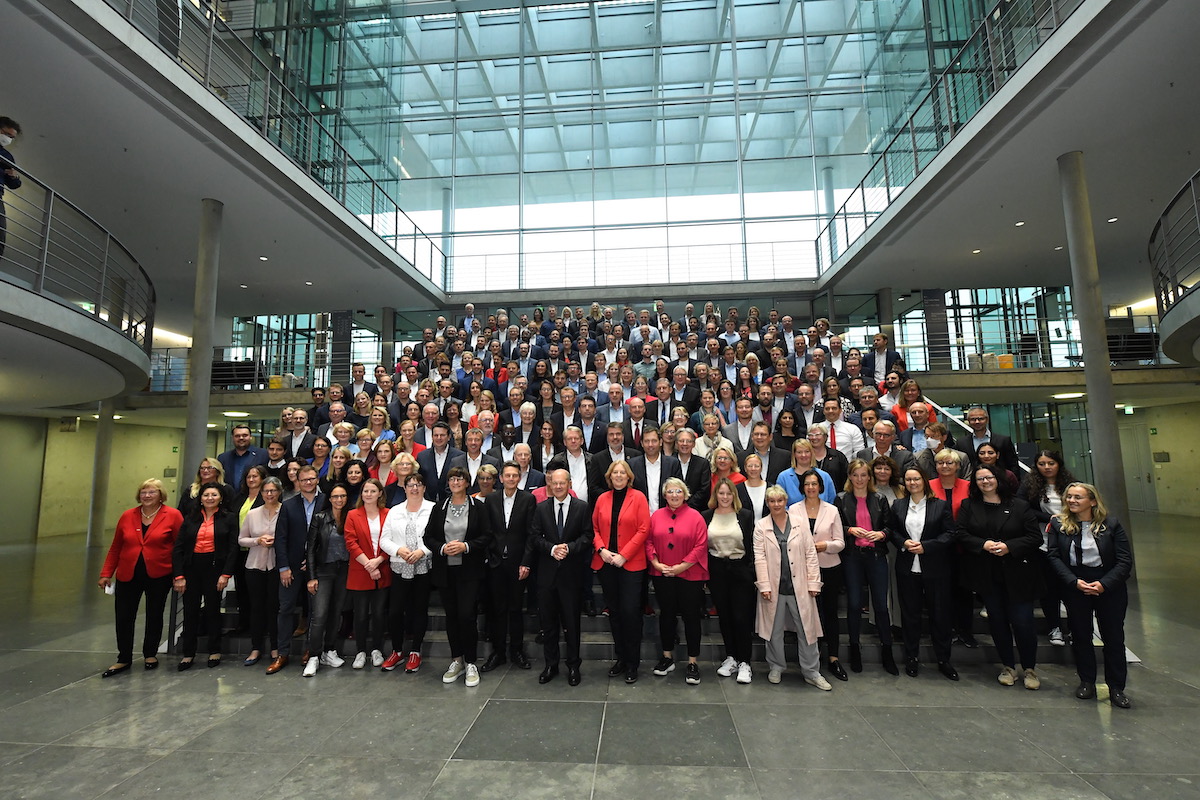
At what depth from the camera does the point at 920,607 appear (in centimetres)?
498

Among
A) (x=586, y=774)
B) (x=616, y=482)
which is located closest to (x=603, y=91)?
(x=616, y=482)

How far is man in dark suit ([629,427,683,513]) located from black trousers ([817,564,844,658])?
4.77ft

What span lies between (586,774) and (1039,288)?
62.5 feet

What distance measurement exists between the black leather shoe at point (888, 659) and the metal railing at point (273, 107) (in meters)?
9.82

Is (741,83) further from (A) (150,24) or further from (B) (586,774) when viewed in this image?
(B) (586,774)

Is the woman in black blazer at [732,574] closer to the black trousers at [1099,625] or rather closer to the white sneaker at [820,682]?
the white sneaker at [820,682]

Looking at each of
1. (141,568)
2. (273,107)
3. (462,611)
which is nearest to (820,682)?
(462,611)

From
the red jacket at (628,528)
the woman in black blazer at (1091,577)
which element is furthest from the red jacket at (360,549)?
the woman in black blazer at (1091,577)

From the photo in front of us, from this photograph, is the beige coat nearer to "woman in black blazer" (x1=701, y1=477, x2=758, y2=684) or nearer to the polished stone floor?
"woman in black blazer" (x1=701, y1=477, x2=758, y2=684)

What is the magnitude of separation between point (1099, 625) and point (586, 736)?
3.76 metres

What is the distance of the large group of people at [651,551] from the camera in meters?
4.77

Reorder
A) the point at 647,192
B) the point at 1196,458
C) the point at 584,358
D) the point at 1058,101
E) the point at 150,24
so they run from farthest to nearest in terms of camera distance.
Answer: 1. the point at 647,192
2. the point at 1196,458
3. the point at 584,358
4. the point at 150,24
5. the point at 1058,101

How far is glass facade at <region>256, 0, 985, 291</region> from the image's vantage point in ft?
61.7

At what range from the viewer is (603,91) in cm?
2125
